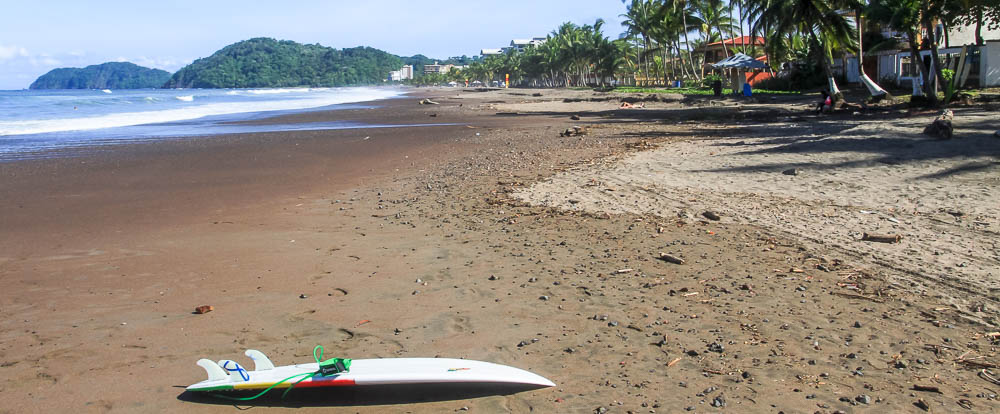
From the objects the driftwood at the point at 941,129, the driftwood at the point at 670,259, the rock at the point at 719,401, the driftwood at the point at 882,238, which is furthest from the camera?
the driftwood at the point at 941,129

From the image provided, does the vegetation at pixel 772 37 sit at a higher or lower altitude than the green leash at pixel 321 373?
higher

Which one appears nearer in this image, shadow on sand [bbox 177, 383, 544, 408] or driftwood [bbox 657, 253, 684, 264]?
shadow on sand [bbox 177, 383, 544, 408]

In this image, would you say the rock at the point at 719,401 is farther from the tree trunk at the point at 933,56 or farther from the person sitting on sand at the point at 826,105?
the tree trunk at the point at 933,56

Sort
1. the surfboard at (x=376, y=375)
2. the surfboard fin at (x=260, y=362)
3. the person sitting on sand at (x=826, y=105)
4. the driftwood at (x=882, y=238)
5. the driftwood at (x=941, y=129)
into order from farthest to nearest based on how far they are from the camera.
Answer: the person sitting on sand at (x=826, y=105), the driftwood at (x=941, y=129), the driftwood at (x=882, y=238), the surfboard fin at (x=260, y=362), the surfboard at (x=376, y=375)

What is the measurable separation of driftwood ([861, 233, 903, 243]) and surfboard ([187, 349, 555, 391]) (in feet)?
13.0

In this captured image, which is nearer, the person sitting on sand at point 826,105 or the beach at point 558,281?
the beach at point 558,281

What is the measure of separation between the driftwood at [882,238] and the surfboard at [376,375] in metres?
3.97

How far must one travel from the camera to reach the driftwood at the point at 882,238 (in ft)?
20.3

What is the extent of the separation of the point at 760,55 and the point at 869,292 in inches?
2322

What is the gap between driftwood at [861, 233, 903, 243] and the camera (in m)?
6.18

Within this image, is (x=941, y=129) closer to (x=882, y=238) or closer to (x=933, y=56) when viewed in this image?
(x=882, y=238)

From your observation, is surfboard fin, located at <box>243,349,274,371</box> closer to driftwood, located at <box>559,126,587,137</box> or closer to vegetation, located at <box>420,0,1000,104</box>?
driftwood, located at <box>559,126,587,137</box>

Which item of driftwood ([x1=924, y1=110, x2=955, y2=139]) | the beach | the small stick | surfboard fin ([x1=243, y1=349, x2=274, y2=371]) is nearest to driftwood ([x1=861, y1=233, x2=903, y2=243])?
the beach

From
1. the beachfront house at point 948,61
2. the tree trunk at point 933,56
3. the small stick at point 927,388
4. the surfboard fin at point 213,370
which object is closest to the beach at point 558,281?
the small stick at point 927,388
